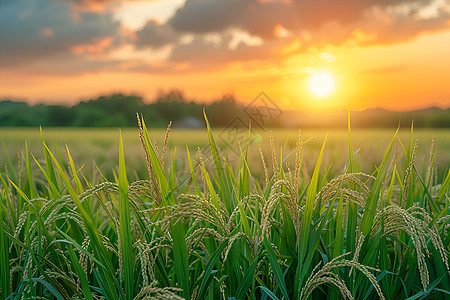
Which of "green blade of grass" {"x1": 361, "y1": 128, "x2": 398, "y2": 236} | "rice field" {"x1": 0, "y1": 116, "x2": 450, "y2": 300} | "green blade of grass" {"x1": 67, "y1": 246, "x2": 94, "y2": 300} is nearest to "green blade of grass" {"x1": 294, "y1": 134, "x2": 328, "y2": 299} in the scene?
"rice field" {"x1": 0, "y1": 116, "x2": 450, "y2": 300}

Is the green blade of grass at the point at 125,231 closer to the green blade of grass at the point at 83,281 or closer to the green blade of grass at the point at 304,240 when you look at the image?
the green blade of grass at the point at 83,281

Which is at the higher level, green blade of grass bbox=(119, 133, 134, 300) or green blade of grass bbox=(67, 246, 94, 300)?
green blade of grass bbox=(119, 133, 134, 300)

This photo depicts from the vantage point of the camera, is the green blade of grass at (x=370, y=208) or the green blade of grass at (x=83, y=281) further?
the green blade of grass at (x=370, y=208)

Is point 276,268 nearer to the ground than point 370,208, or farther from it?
nearer to the ground

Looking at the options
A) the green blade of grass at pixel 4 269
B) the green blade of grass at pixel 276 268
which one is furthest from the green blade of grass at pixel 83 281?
the green blade of grass at pixel 276 268

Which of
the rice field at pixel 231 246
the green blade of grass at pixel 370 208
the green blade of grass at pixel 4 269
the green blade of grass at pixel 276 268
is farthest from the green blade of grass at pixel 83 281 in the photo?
the green blade of grass at pixel 370 208

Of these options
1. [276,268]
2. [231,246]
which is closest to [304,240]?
[276,268]

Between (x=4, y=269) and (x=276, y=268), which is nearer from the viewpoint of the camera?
(x=276, y=268)

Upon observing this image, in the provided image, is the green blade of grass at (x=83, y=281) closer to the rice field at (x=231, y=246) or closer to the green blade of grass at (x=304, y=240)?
the rice field at (x=231, y=246)

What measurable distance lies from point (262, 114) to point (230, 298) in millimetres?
1294

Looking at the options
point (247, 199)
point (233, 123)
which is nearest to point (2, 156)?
point (233, 123)

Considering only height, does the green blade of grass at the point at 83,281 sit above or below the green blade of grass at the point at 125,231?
below

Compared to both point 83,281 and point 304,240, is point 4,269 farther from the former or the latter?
point 304,240

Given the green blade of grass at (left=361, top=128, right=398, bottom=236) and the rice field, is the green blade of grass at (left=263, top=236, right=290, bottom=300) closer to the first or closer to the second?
the rice field
